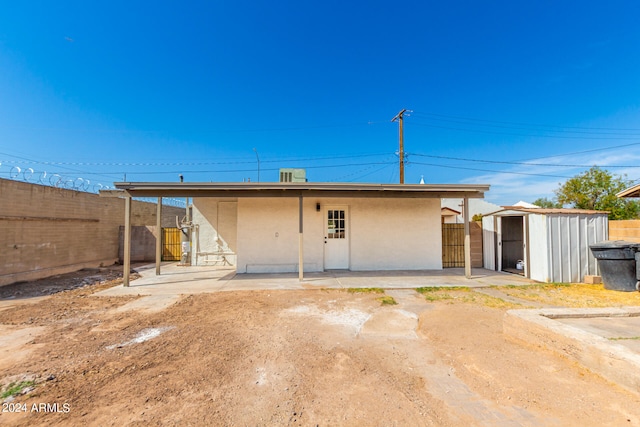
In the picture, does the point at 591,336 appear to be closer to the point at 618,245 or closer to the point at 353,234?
the point at 618,245

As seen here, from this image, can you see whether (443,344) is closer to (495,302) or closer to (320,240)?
(495,302)

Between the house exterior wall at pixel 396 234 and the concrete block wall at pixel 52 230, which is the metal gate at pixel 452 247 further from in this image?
the concrete block wall at pixel 52 230

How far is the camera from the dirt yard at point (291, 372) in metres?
2.14

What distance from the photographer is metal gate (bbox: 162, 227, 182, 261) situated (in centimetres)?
1221

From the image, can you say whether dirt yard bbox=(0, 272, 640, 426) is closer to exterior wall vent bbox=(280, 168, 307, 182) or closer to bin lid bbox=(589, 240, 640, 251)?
bin lid bbox=(589, 240, 640, 251)

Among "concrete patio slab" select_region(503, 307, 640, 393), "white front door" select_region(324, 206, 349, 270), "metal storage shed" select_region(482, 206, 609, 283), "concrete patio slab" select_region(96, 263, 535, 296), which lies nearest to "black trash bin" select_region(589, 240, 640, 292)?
"metal storage shed" select_region(482, 206, 609, 283)

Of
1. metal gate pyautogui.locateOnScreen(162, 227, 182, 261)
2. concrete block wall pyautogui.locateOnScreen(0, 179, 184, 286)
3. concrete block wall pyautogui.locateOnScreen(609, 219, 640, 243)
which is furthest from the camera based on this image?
metal gate pyautogui.locateOnScreen(162, 227, 182, 261)

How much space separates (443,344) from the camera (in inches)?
137

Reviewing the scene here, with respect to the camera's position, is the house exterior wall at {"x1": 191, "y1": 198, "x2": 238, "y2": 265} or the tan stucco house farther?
the house exterior wall at {"x1": 191, "y1": 198, "x2": 238, "y2": 265}

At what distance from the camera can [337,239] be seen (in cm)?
895

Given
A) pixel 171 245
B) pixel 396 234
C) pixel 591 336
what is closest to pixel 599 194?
pixel 396 234

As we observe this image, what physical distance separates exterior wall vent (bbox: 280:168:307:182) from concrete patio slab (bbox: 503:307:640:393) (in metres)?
8.18

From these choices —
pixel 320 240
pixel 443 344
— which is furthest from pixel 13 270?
pixel 443 344

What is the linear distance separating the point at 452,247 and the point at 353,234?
3.69 m
